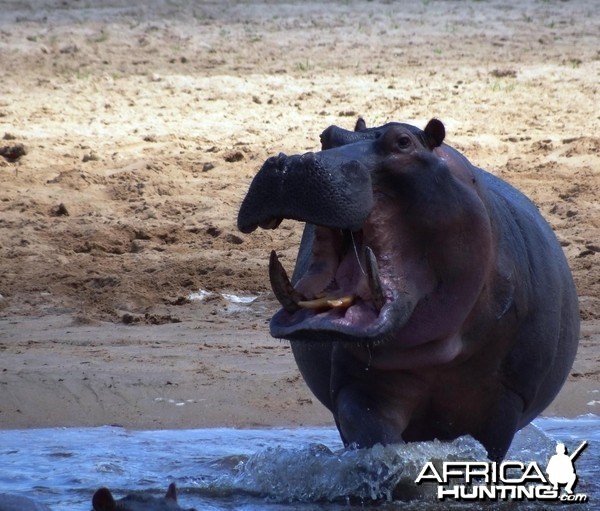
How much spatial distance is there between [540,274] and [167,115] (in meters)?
6.01

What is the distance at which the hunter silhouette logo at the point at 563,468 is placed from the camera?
4629 mm

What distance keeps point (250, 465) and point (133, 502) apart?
49.5 inches

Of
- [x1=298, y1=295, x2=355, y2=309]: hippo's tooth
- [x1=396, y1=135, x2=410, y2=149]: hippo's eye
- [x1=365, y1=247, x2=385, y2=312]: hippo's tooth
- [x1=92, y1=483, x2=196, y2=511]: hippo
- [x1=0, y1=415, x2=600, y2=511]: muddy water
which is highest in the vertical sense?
[x1=396, y1=135, x2=410, y2=149]: hippo's eye

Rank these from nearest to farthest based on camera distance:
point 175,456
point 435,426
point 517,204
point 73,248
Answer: point 435,426
point 517,204
point 175,456
point 73,248

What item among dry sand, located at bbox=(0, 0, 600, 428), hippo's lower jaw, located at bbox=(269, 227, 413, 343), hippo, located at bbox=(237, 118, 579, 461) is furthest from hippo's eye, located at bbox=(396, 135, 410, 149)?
dry sand, located at bbox=(0, 0, 600, 428)

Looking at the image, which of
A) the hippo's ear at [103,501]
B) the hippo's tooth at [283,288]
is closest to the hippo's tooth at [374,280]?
the hippo's tooth at [283,288]

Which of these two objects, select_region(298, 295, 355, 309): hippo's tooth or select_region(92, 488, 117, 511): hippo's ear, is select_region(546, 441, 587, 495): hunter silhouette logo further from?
select_region(92, 488, 117, 511): hippo's ear

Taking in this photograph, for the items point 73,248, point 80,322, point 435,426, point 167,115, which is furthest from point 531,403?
point 167,115

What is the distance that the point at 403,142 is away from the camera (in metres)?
3.81

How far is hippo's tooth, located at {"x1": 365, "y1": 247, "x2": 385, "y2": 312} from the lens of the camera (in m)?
3.55

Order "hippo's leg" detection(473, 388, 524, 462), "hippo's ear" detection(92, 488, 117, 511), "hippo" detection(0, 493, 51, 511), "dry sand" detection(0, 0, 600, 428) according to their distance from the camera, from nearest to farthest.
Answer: "hippo's ear" detection(92, 488, 117, 511) < "hippo" detection(0, 493, 51, 511) < "hippo's leg" detection(473, 388, 524, 462) < "dry sand" detection(0, 0, 600, 428)

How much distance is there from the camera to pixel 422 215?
3.77 m

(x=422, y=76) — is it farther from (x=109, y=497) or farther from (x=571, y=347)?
(x=109, y=497)

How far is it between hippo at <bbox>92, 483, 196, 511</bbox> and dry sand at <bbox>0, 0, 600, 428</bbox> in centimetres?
209
